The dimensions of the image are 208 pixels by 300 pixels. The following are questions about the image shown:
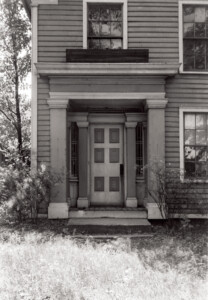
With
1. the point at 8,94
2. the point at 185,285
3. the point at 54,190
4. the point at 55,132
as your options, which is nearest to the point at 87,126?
the point at 55,132

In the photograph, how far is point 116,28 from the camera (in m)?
8.16

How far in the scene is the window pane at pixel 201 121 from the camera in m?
7.99

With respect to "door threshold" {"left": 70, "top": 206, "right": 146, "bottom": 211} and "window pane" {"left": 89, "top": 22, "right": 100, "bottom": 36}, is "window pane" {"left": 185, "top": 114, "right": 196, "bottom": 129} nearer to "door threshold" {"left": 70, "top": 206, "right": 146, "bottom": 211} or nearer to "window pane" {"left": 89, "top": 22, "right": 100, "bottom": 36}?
"door threshold" {"left": 70, "top": 206, "right": 146, "bottom": 211}

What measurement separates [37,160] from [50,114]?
1.16 m

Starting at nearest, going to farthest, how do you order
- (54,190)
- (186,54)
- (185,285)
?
1. (185,285)
2. (54,190)
3. (186,54)

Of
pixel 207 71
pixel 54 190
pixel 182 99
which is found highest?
pixel 207 71

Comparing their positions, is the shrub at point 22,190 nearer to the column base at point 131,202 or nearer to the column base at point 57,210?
the column base at point 57,210

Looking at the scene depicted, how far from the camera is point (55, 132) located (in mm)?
7602

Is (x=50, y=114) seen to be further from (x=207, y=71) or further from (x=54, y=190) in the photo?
(x=207, y=71)

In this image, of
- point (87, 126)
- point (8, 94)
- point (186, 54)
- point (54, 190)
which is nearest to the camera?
point (54, 190)

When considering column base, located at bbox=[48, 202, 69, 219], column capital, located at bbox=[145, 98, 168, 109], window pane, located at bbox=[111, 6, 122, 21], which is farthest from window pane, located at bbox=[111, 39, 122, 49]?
column base, located at bbox=[48, 202, 69, 219]

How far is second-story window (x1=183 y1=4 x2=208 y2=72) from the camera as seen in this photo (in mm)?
8047

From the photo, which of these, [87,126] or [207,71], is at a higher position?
[207,71]

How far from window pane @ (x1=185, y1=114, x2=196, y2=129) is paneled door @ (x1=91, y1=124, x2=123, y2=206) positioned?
1.86m
